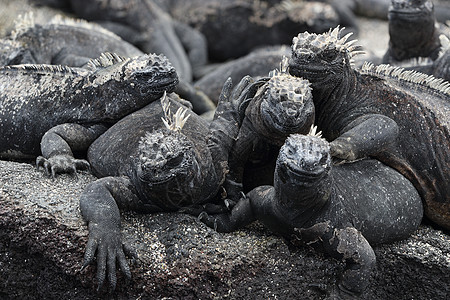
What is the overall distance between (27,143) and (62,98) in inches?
15.8

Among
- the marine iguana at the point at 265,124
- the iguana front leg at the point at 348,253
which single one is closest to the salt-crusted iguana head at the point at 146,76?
the marine iguana at the point at 265,124

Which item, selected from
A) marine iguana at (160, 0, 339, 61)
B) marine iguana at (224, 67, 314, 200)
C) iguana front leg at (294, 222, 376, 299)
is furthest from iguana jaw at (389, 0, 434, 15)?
marine iguana at (160, 0, 339, 61)

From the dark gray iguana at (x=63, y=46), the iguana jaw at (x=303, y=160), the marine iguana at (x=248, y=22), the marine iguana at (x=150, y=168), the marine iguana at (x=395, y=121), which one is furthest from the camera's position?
the marine iguana at (x=248, y=22)

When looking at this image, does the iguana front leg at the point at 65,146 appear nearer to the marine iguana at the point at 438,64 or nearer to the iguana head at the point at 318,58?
the iguana head at the point at 318,58

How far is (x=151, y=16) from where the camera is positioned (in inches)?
374

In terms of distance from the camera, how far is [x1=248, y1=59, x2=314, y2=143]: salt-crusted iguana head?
13.3 feet

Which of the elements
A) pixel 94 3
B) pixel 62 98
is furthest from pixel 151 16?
pixel 62 98

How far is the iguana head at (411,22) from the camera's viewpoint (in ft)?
19.0

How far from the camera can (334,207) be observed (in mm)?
4148

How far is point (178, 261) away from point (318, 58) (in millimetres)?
1408

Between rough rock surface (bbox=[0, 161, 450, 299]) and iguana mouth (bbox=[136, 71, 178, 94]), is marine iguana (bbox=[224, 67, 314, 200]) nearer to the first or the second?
rough rock surface (bbox=[0, 161, 450, 299])

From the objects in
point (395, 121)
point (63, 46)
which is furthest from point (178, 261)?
point (63, 46)

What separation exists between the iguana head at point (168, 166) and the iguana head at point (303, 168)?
537mm

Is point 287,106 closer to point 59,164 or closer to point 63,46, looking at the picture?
point 59,164
